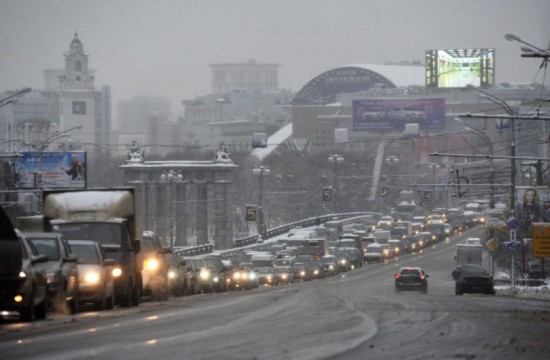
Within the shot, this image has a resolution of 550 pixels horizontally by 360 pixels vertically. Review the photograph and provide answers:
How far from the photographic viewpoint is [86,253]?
29.0m

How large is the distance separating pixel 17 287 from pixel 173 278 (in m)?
19.0

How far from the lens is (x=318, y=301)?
2852cm

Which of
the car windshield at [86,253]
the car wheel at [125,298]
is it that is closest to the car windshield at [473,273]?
the car wheel at [125,298]

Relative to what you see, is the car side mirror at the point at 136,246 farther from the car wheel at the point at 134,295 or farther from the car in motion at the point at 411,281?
the car in motion at the point at 411,281

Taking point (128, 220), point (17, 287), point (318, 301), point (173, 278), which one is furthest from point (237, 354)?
point (173, 278)

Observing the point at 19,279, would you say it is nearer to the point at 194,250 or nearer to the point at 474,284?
the point at 474,284

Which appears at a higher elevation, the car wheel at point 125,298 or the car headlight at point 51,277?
the car headlight at point 51,277

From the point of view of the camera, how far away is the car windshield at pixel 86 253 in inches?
1132

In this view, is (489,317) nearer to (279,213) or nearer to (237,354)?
(237,354)

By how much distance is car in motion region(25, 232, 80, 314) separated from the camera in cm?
2511

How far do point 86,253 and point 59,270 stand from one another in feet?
12.3

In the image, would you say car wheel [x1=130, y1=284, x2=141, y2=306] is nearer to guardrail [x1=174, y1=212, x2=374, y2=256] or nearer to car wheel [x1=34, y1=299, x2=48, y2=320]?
car wheel [x1=34, y1=299, x2=48, y2=320]

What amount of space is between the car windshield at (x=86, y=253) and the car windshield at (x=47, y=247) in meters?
2.34

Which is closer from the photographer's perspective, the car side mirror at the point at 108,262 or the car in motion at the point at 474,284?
the car side mirror at the point at 108,262
